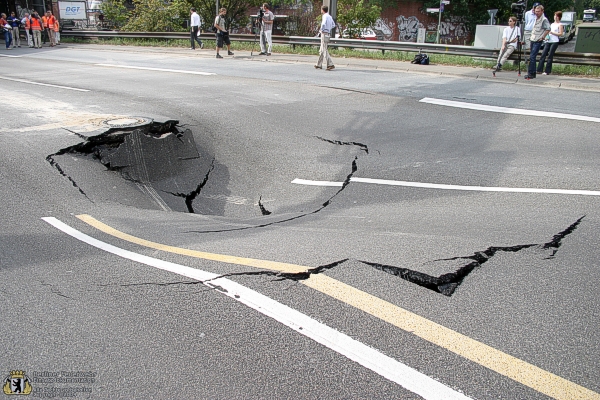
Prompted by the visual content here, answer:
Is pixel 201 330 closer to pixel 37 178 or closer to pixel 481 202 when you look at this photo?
pixel 481 202

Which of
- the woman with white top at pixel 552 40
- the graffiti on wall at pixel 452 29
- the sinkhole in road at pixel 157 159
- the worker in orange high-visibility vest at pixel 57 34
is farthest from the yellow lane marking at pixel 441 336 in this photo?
the graffiti on wall at pixel 452 29

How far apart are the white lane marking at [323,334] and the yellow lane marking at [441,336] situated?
12.6 inches

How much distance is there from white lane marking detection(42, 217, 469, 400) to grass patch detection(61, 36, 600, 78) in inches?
600

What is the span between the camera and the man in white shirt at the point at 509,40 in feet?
50.8

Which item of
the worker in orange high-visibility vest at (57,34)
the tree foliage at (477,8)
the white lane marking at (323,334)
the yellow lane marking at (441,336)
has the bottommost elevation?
the white lane marking at (323,334)

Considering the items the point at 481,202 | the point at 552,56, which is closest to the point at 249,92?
the point at 481,202

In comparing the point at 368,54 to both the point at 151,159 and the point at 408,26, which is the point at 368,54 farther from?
the point at 408,26

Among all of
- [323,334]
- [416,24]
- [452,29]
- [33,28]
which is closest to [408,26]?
[416,24]

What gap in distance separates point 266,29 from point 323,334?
19.9m

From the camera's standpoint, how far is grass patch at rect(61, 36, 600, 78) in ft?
51.3

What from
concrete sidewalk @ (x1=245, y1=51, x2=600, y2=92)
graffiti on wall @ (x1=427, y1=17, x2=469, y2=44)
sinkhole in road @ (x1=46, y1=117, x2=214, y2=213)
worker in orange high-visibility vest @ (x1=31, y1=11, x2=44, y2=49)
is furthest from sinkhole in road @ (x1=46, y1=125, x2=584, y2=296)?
graffiti on wall @ (x1=427, y1=17, x2=469, y2=44)

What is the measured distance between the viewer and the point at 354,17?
28.6 m

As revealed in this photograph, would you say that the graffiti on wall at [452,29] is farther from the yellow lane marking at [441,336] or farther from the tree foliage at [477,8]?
the yellow lane marking at [441,336]

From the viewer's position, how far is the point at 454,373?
270 cm
